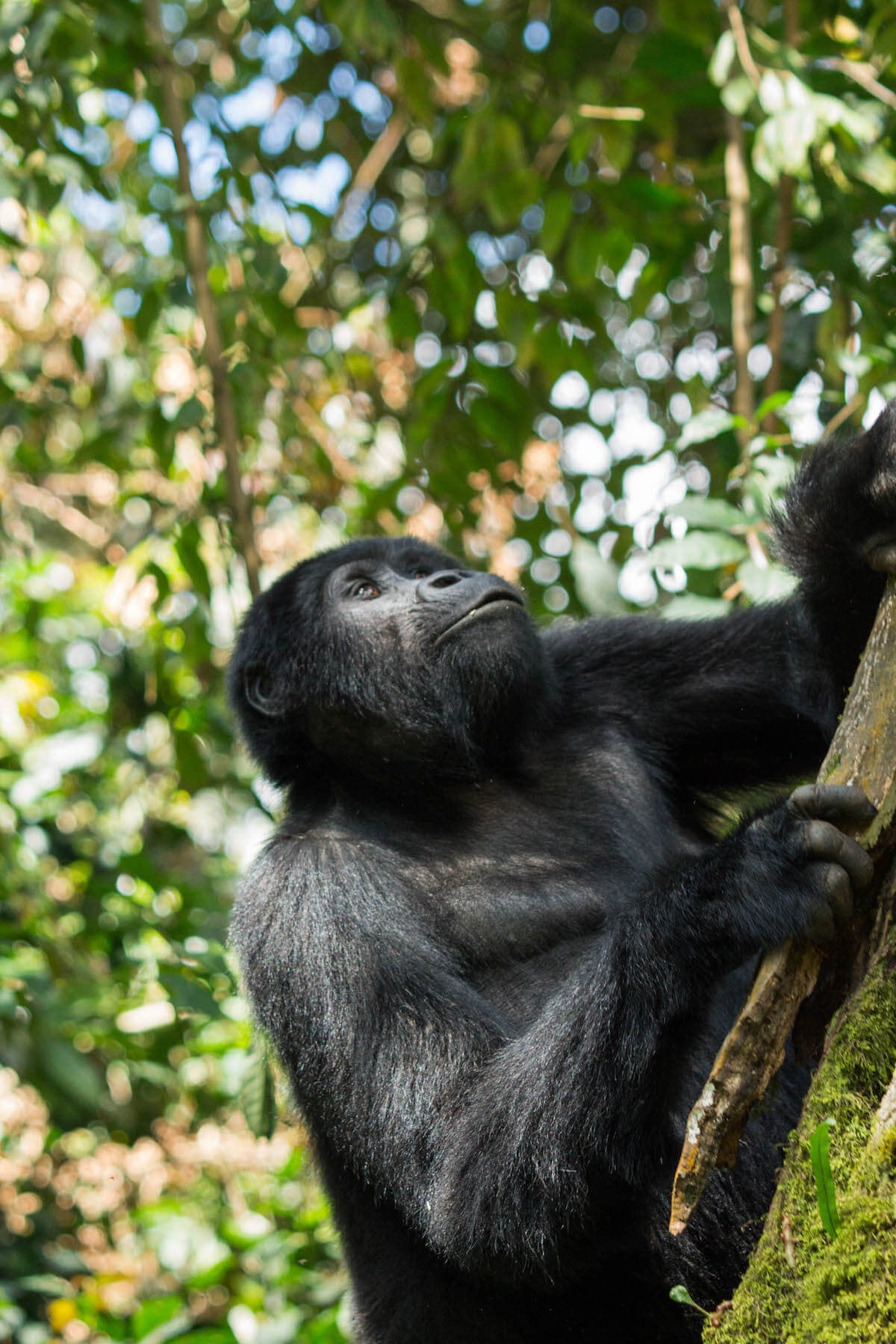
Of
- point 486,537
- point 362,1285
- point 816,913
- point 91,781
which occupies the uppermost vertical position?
point 816,913

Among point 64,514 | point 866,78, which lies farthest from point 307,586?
point 64,514

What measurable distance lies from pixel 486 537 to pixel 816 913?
599cm

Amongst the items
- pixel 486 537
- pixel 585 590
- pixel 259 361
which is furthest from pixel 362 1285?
pixel 486 537

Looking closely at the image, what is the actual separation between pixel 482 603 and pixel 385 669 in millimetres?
364

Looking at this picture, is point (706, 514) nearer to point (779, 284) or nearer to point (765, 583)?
point (765, 583)

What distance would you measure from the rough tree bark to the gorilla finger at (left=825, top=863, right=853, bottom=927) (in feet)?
0.24

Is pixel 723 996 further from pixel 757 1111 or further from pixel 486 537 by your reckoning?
pixel 486 537

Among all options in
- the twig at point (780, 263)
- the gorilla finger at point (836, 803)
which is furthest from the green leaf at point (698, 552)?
the gorilla finger at point (836, 803)

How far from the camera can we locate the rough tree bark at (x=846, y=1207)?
164cm

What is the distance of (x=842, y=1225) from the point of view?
5.63 ft

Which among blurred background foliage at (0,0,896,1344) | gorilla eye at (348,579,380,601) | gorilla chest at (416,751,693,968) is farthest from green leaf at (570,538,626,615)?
gorilla chest at (416,751,693,968)

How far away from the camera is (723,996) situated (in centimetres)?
327

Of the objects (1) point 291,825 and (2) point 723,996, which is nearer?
(2) point 723,996

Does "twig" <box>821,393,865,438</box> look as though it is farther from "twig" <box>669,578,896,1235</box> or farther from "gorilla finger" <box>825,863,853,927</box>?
"gorilla finger" <box>825,863,853,927</box>
